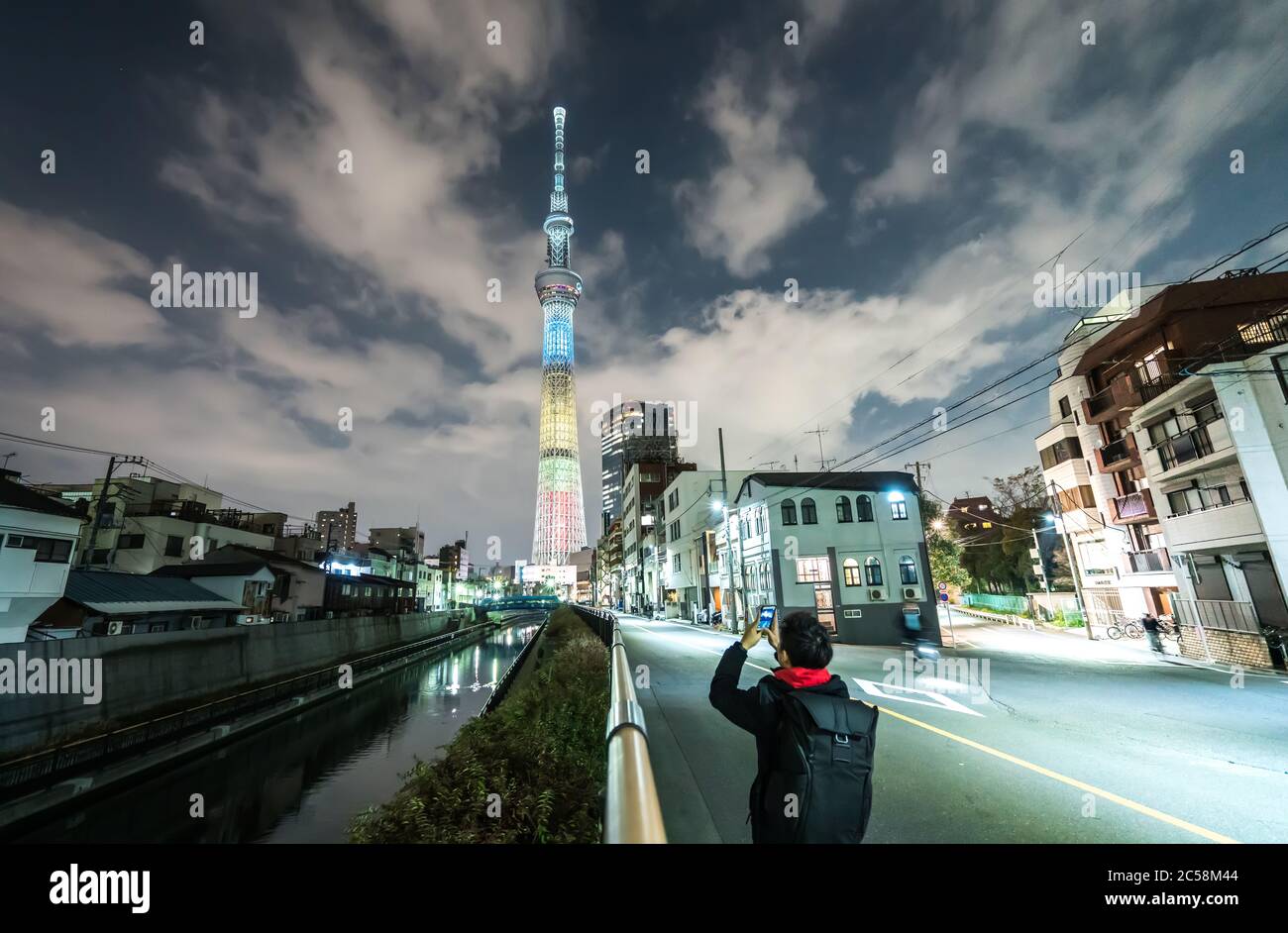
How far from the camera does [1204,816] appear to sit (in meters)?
6.07

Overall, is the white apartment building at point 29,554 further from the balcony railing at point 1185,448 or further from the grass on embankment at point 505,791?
the balcony railing at point 1185,448

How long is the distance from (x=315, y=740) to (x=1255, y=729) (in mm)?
31421

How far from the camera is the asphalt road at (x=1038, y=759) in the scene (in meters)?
5.92

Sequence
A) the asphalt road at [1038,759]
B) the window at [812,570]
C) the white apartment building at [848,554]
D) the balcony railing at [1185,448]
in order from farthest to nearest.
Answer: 1. the window at [812,570]
2. the white apartment building at [848,554]
3. the balcony railing at [1185,448]
4. the asphalt road at [1038,759]

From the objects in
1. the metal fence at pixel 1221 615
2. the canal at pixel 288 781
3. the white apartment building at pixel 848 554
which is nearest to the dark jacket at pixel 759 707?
the canal at pixel 288 781

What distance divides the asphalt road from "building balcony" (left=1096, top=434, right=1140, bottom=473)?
21.3 metres

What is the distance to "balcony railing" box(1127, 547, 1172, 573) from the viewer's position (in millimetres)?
29594

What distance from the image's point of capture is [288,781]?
19.2m

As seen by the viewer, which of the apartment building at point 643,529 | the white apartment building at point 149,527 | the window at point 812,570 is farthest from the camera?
the apartment building at point 643,529

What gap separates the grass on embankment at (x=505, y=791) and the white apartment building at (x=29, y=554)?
23.8 meters

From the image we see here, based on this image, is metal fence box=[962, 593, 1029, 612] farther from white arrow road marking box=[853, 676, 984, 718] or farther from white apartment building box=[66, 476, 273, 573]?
white apartment building box=[66, 476, 273, 573]

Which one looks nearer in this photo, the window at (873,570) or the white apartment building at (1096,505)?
the white apartment building at (1096,505)

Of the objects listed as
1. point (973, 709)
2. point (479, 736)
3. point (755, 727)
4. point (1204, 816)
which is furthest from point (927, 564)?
point (755, 727)
